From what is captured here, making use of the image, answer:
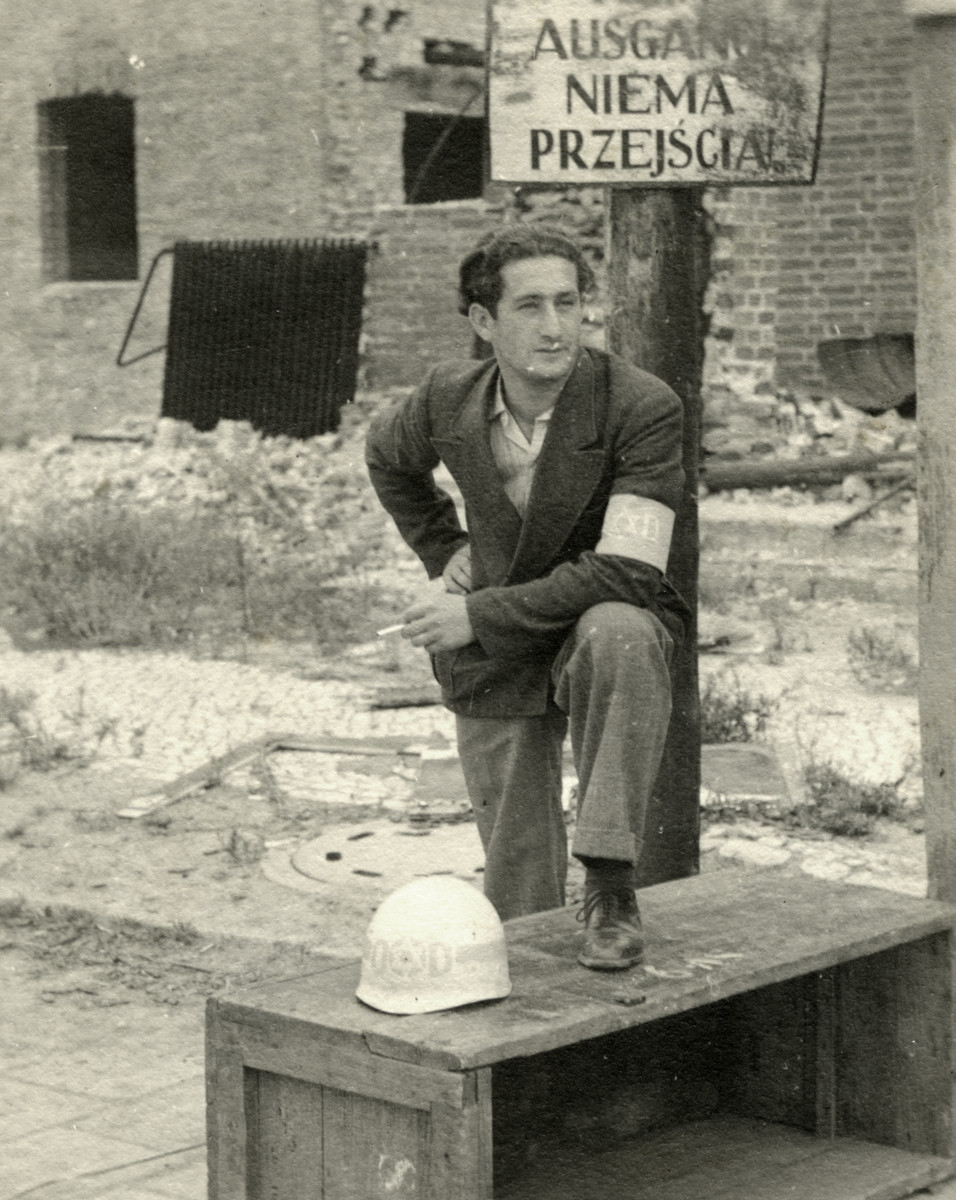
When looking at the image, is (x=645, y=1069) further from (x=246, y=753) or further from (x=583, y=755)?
(x=246, y=753)

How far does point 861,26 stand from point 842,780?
8.22 m

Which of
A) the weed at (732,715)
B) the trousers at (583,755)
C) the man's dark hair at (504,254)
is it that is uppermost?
the man's dark hair at (504,254)

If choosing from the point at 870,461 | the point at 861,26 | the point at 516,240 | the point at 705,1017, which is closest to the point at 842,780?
the point at 705,1017

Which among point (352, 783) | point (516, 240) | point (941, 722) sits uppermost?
point (516, 240)

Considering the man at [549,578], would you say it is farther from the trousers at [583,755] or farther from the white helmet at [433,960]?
the white helmet at [433,960]

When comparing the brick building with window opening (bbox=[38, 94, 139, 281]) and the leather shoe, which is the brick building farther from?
the leather shoe

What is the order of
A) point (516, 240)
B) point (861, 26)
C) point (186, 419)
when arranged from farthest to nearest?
point (186, 419)
point (861, 26)
point (516, 240)

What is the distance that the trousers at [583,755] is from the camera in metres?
3.91

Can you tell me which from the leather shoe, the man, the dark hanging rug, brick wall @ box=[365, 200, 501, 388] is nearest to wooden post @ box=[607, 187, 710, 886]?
the man

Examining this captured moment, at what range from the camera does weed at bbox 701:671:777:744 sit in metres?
8.38

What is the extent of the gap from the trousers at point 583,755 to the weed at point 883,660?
5.29 metres

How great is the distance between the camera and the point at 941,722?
4.45m

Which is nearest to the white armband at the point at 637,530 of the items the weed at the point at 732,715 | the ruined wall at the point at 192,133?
the weed at the point at 732,715

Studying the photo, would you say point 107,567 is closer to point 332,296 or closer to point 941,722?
point 332,296
